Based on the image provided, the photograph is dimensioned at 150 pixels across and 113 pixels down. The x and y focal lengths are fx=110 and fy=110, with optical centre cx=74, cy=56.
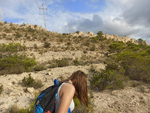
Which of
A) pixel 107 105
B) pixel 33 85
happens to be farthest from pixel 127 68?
pixel 33 85

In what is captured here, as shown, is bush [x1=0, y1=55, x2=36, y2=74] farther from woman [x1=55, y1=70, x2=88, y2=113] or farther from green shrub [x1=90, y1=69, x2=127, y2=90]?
woman [x1=55, y1=70, x2=88, y2=113]

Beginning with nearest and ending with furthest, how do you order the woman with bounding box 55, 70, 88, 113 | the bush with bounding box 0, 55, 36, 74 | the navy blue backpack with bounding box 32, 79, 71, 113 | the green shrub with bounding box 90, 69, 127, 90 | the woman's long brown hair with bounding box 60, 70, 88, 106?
the woman with bounding box 55, 70, 88, 113 < the navy blue backpack with bounding box 32, 79, 71, 113 < the woman's long brown hair with bounding box 60, 70, 88, 106 < the green shrub with bounding box 90, 69, 127, 90 < the bush with bounding box 0, 55, 36, 74

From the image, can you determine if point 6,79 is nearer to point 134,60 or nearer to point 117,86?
point 117,86

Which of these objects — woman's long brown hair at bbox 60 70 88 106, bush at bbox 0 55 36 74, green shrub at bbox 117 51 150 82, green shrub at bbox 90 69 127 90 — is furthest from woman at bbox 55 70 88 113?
bush at bbox 0 55 36 74

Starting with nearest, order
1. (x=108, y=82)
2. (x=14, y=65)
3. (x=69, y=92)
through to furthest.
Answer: (x=69, y=92), (x=108, y=82), (x=14, y=65)

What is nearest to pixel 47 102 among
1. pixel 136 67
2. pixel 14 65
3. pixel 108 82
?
pixel 108 82

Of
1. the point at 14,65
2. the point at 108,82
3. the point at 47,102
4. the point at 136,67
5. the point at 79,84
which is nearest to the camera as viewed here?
the point at 47,102

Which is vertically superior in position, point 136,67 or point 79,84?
point 79,84

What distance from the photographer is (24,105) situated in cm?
394

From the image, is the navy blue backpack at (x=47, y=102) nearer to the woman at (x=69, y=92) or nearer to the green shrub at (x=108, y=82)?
the woman at (x=69, y=92)

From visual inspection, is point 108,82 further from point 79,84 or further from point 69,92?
point 69,92

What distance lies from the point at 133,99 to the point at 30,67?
6502 millimetres

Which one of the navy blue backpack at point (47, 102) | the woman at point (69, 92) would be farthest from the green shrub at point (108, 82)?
the navy blue backpack at point (47, 102)

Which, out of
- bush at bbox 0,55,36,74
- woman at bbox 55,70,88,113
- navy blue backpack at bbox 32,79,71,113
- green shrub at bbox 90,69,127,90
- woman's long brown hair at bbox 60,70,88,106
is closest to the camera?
woman at bbox 55,70,88,113
